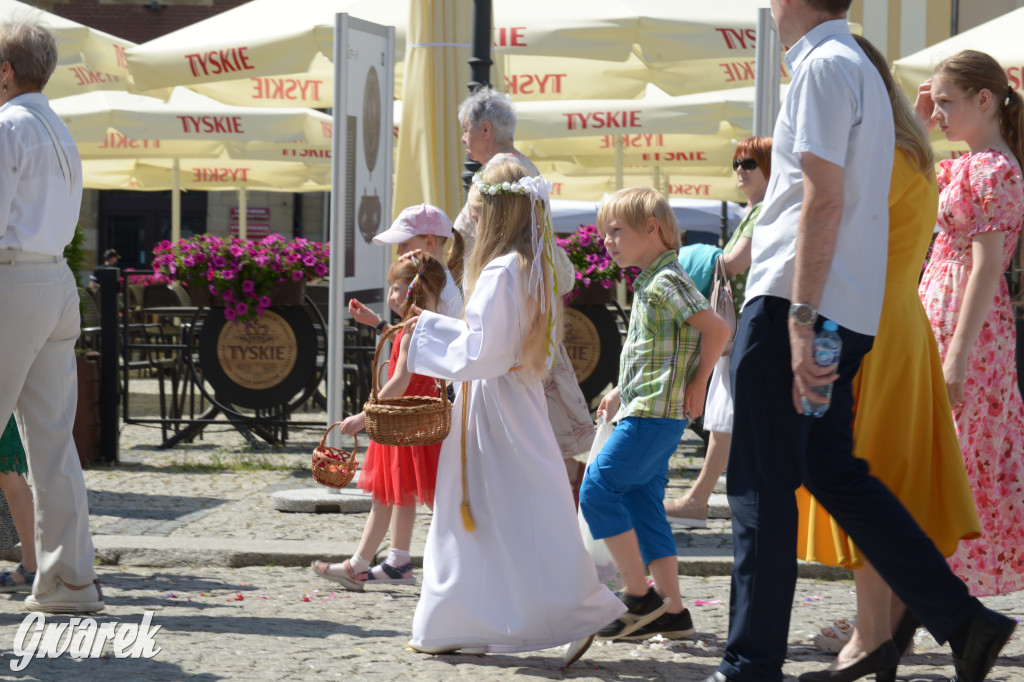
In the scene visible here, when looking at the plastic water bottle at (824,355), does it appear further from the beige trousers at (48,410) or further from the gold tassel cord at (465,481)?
the beige trousers at (48,410)

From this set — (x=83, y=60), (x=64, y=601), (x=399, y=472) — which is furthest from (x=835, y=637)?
(x=83, y=60)

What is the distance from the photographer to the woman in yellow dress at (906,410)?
3.70 metres

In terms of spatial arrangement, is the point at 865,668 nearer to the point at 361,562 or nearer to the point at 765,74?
the point at 361,562

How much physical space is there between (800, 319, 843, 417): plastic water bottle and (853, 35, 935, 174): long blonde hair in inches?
24.5

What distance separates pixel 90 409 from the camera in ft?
27.7

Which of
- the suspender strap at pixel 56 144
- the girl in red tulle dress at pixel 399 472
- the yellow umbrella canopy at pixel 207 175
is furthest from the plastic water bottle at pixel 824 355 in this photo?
the yellow umbrella canopy at pixel 207 175

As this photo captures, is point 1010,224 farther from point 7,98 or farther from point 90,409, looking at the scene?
point 90,409

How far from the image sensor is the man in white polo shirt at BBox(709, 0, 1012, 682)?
337 cm

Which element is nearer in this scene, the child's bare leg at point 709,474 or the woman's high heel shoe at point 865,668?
the woman's high heel shoe at point 865,668

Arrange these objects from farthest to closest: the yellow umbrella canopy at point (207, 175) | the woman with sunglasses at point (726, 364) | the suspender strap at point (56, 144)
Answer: the yellow umbrella canopy at point (207, 175) → the woman with sunglasses at point (726, 364) → the suspender strap at point (56, 144)

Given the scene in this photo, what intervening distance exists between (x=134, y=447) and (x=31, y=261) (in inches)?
194

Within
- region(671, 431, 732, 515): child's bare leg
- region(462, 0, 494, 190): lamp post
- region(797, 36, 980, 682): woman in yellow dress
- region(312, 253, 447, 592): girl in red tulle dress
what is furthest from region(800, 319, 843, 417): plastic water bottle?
region(462, 0, 494, 190): lamp post

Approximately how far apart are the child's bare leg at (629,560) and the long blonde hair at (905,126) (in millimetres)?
1416

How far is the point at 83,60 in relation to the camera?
41.8ft
